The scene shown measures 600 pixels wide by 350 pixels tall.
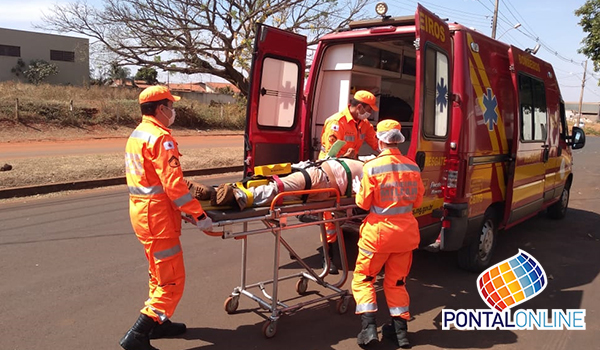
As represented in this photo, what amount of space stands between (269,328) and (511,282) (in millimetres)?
2813

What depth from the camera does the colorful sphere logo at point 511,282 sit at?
447 centimetres

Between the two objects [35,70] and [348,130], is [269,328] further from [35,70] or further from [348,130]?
[35,70]

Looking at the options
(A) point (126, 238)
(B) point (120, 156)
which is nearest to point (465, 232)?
(A) point (126, 238)

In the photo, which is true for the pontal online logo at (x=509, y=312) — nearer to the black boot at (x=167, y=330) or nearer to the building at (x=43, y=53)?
the black boot at (x=167, y=330)

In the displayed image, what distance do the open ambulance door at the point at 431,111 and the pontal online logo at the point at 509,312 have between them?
2.50 ft

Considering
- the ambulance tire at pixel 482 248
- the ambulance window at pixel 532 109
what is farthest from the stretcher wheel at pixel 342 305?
the ambulance window at pixel 532 109

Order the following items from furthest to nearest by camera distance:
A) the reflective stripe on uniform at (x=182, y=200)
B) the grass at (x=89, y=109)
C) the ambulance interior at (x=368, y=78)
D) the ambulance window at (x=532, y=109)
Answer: the grass at (x=89, y=109) < the ambulance interior at (x=368, y=78) < the ambulance window at (x=532, y=109) < the reflective stripe on uniform at (x=182, y=200)

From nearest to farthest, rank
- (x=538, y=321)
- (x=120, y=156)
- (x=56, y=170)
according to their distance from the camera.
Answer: (x=538, y=321), (x=56, y=170), (x=120, y=156)

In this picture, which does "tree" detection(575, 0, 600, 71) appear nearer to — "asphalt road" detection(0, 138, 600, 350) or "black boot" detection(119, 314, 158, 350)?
"asphalt road" detection(0, 138, 600, 350)

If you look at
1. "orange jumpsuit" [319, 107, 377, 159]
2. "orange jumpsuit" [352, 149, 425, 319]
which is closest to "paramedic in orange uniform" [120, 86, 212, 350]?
"orange jumpsuit" [352, 149, 425, 319]

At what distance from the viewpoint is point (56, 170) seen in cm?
947

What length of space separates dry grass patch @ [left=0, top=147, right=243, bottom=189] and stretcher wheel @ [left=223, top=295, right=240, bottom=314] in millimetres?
6264

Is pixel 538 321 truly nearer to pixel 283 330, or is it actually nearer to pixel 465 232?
pixel 465 232

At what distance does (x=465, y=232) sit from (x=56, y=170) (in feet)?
26.8
